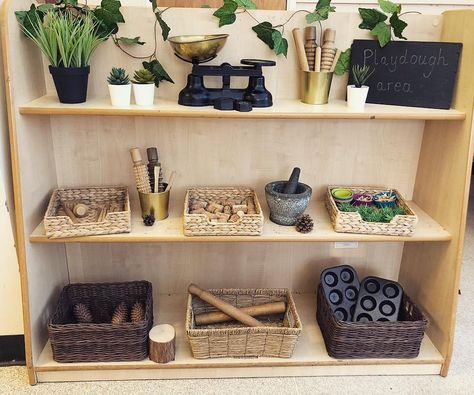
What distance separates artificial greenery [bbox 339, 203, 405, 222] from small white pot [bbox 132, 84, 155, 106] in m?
0.76

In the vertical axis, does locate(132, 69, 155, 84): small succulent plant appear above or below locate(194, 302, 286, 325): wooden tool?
above

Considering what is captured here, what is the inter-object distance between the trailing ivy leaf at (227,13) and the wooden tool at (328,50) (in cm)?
31

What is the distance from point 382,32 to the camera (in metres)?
1.51


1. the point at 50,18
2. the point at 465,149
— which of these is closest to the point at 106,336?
the point at 50,18

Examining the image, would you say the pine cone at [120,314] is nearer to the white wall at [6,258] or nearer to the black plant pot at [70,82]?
the white wall at [6,258]

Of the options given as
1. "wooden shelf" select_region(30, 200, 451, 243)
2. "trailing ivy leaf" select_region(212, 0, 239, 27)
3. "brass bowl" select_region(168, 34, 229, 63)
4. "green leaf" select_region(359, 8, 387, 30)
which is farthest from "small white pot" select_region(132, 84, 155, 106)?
"green leaf" select_region(359, 8, 387, 30)

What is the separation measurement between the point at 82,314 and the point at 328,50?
4.21ft

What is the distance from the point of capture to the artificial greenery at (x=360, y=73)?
1552 mm

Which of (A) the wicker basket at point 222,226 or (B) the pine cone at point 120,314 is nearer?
(A) the wicker basket at point 222,226

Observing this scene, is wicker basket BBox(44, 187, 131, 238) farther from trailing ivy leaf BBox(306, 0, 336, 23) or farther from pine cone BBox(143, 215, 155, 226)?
trailing ivy leaf BBox(306, 0, 336, 23)

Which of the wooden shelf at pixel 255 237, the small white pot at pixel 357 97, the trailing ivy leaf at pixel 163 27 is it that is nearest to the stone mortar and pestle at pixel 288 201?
the wooden shelf at pixel 255 237

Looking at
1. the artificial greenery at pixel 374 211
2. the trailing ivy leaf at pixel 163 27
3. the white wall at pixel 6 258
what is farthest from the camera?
the artificial greenery at pixel 374 211

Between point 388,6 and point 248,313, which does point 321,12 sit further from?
point 248,313

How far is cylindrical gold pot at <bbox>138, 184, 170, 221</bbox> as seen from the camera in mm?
1582
